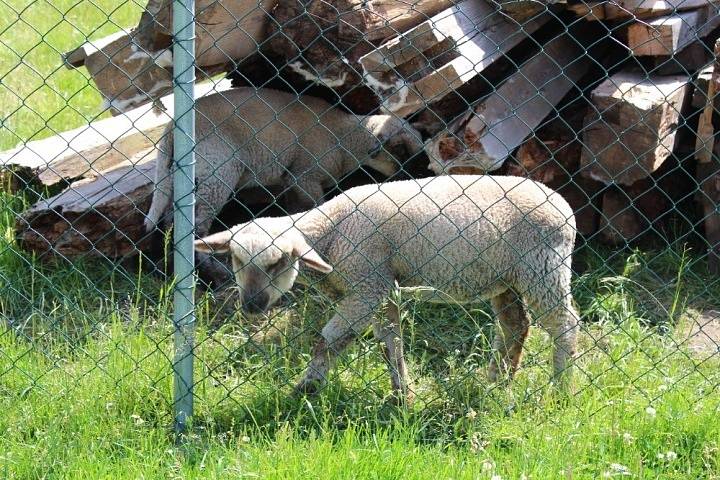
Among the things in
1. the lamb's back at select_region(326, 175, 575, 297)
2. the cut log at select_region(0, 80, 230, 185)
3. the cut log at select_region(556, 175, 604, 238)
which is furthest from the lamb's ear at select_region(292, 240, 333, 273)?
the cut log at select_region(0, 80, 230, 185)

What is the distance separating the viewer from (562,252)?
4.55 metres

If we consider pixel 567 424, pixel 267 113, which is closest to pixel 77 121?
pixel 267 113

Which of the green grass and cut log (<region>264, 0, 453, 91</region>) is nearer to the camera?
the green grass

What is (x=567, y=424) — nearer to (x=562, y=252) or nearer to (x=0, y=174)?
(x=562, y=252)

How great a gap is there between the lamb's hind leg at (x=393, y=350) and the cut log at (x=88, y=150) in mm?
2094

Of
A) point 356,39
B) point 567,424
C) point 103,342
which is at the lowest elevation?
point 567,424

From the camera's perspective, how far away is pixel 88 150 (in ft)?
20.8

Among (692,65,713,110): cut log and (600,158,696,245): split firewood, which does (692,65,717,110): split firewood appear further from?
(600,158,696,245): split firewood

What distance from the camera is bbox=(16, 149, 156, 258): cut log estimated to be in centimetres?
557

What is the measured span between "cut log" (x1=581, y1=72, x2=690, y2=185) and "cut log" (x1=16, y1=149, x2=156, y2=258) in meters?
2.64

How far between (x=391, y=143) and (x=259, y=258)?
2098mm

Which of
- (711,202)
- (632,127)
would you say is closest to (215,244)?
(632,127)

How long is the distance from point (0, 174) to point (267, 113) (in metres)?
1.82

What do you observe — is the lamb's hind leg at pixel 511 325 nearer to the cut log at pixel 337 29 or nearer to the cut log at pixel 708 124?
the cut log at pixel 708 124
